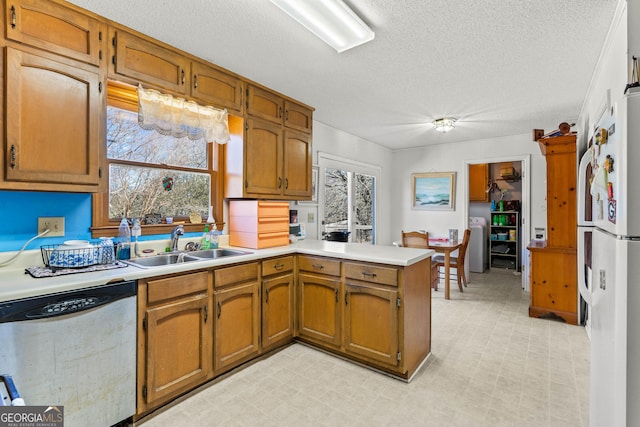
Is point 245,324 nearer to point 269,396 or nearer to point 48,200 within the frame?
point 269,396

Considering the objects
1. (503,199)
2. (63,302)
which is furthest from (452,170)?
(63,302)

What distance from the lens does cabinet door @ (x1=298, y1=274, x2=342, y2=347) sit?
2492 millimetres

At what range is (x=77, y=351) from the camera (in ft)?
4.98

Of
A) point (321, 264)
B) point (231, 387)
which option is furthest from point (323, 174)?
point (231, 387)

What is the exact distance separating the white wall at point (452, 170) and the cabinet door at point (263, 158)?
3.33 metres

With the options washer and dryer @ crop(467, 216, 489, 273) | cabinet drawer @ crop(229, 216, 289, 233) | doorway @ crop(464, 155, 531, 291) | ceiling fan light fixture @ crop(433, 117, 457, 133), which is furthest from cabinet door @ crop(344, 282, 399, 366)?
doorway @ crop(464, 155, 531, 291)

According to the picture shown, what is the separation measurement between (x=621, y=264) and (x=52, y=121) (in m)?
2.70

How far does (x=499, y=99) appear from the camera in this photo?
10.5 ft

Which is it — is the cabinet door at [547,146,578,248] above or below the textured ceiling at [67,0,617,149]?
below

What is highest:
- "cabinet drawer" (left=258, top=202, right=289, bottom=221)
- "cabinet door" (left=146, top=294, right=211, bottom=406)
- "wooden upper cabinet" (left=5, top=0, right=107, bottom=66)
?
"wooden upper cabinet" (left=5, top=0, right=107, bottom=66)

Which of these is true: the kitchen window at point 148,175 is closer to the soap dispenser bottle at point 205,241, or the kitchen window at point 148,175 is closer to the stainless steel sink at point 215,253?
the soap dispenser bottle at point 205,241

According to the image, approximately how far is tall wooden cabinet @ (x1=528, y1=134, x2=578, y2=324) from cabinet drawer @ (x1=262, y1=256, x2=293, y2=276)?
272 centimetres

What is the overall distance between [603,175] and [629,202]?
27 centimetres

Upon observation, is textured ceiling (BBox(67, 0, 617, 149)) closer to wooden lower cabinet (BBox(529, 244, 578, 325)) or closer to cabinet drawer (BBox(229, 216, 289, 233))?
cabinet drawer (BBox(229, 216, 289, 233))
